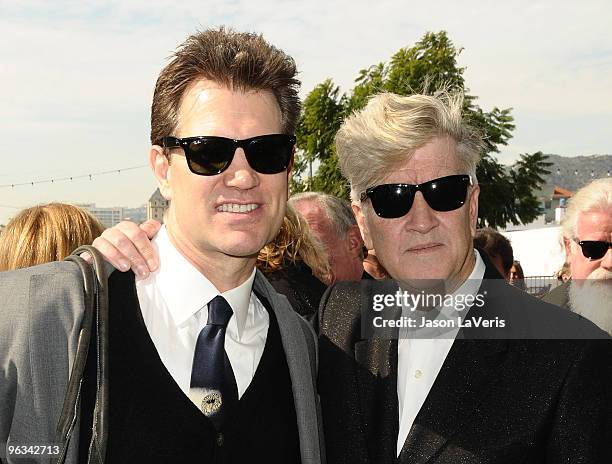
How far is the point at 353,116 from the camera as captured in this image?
3.04m

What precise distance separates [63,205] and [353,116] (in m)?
1.80

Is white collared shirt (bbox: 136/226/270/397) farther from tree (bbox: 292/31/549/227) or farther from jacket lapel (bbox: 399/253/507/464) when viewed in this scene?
tree (bbox: 292/31/549/227)

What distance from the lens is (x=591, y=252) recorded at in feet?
14.9

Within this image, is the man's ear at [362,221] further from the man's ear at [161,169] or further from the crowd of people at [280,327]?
the man's ear at [161,169]

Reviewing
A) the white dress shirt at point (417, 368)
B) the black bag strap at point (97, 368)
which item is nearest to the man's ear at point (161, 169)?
the black bag strap at point (97, 368)

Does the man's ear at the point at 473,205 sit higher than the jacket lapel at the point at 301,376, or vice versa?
the man's ear at the point at 473,205

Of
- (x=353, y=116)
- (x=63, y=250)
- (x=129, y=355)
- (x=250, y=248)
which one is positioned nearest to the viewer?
(x=129, y=355)

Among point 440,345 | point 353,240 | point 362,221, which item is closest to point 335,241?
point 353,240

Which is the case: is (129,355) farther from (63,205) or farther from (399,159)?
(63,205)

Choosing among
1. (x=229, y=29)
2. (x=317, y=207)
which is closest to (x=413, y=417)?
(x=229, y=29)

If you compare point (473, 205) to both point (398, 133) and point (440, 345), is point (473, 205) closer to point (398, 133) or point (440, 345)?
point (398, 133)

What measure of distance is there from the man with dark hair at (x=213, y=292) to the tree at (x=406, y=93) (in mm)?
20008

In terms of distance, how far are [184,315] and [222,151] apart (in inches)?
23.8

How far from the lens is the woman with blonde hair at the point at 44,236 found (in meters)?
3.73
